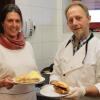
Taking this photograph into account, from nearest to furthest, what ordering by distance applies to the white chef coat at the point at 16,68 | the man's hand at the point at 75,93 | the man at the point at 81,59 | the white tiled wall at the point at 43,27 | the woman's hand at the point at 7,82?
the man's hand at the point at 75,93 → the man at the point at 81,59 → the woman's hand at the point at 7,82 → the white chef coat at the point at 16,68 → the white tiled wall at the point at 43,27

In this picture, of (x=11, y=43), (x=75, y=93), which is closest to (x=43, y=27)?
(x=11, y=43)

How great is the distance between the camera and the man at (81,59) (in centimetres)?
142

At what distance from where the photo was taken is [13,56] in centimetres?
177

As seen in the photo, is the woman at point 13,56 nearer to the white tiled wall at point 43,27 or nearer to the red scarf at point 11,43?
the red scarf at point 11,43

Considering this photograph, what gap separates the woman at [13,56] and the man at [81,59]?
294mm

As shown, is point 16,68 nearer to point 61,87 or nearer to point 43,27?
point 61,87

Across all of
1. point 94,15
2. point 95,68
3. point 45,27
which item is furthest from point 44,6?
point 95,68

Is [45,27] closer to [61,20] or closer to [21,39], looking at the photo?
[61,20]

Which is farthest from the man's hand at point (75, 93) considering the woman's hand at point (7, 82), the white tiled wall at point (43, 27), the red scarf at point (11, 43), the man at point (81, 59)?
the white tiled wall at point (43, 27)

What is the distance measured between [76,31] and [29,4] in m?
1.28

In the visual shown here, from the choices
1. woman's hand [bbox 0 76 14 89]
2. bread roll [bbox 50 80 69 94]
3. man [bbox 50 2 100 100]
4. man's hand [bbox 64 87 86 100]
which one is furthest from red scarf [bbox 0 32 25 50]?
man's hand [bbox 64 87 86 100]

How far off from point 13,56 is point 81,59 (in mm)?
519

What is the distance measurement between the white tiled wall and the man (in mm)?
1176

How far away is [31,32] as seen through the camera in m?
2.67
